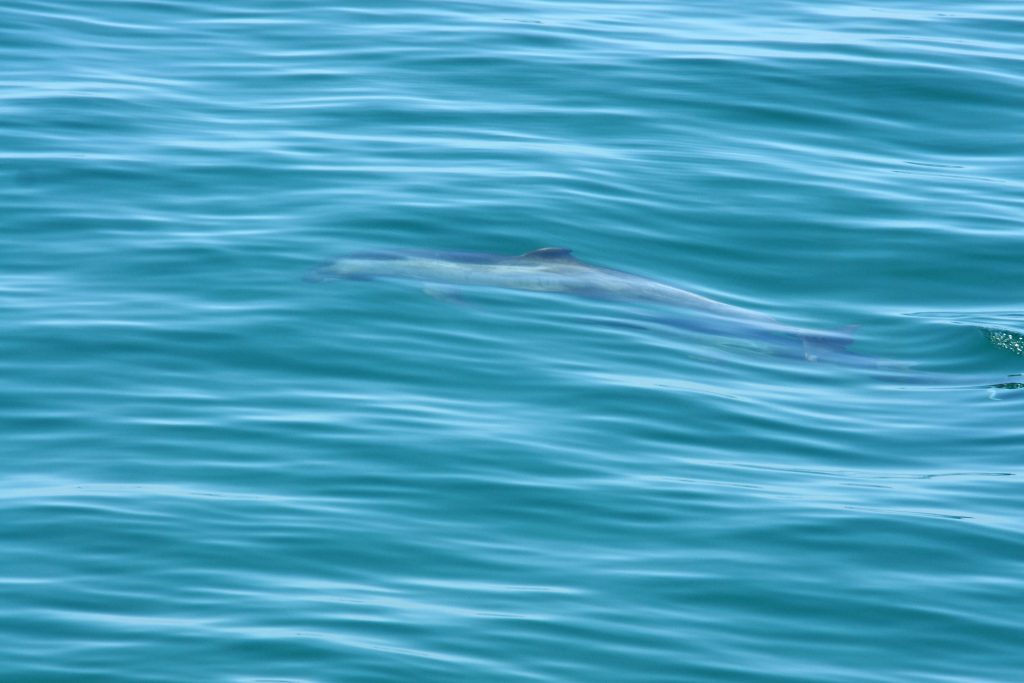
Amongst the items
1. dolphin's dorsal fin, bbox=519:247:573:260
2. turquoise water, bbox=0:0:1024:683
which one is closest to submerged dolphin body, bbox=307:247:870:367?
dolphin's dorsal fin, bbox=519:247:573:260

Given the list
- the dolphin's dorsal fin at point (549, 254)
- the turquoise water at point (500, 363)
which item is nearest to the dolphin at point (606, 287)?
the dolphin's dorsal fin at point (549, 254)

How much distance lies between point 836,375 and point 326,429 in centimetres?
381

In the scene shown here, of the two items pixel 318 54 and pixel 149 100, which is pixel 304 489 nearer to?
pixel 149 100

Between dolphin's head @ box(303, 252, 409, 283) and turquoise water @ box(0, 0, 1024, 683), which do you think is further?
dolphin's head @ box(303, 252, 409, 283)

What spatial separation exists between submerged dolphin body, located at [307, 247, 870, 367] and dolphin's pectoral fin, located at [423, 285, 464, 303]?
94 mm

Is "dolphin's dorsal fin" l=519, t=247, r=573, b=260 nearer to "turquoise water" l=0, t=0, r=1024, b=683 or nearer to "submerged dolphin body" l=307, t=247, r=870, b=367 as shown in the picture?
"submerged dolphin body" l=307, t=247, r=870, b=367

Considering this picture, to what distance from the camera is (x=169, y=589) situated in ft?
23.8

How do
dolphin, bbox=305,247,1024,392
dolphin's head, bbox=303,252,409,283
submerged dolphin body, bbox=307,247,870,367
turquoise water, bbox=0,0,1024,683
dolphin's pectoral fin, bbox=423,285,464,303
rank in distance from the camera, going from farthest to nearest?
dolphin's head, bbox=303,252,409,283, dolphin's pectoral fin, bbox=423,285,464,303, submerged dolphin body, bbox=307,247,870,367, dolphin, bbox=305,247,1024,392, turquoise water, bbox=0,0,1024,683

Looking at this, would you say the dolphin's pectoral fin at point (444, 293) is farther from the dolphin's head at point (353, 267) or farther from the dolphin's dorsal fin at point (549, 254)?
the dolphin's dorsal fin at point (549, 254)

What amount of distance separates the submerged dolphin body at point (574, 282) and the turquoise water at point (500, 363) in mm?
253

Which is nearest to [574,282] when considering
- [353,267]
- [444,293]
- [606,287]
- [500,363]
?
[606,287]

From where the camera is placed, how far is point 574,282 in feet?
40.5

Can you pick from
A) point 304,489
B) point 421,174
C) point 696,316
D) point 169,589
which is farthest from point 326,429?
point 421,174

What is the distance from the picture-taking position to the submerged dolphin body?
1162 centimetres
